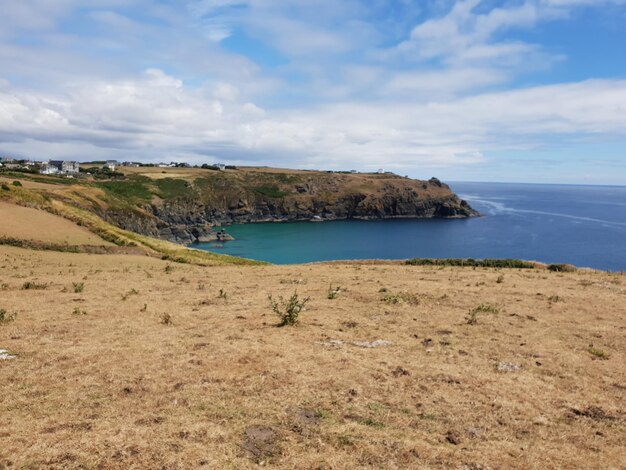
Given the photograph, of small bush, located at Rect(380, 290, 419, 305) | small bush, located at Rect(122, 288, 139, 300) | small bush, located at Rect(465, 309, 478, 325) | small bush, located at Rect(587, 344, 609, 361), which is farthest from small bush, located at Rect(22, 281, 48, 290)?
small bush, located at Rect(587, 344, 609, 361)

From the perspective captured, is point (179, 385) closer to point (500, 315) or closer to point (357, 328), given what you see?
point (357, 328)

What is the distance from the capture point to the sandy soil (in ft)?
140

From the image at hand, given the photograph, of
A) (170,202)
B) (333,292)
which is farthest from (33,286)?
(170,202)

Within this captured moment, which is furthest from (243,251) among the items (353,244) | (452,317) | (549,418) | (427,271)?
(549,418)

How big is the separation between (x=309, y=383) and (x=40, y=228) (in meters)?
44.9

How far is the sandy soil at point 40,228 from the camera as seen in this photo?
42.6 meters

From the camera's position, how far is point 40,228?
45.7 m

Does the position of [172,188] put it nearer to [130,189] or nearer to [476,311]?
[130,189]

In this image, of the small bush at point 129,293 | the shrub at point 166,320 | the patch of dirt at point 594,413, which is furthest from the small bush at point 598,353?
the small bush at point 129,293

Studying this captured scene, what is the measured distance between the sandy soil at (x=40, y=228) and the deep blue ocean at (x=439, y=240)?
208 feet

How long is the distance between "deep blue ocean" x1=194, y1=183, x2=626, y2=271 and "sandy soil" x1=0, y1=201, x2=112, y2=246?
2499 inches

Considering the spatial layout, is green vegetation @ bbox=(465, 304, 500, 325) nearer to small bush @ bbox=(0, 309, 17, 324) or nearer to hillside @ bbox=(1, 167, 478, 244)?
small bush @ bbox=(0, 309, 17, 324)

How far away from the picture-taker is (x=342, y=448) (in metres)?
8.33

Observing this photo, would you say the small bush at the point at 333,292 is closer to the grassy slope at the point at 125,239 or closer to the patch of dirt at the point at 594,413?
the patch of dirt at the point at 594,413
